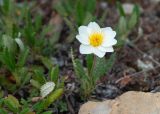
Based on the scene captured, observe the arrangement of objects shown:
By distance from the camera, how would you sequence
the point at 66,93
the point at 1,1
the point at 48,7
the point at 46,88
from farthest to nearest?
the point at 48,7, the point at 1,1, the point at 66,93, the point at 46,88

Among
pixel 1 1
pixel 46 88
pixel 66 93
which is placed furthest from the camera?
pixel 1 1

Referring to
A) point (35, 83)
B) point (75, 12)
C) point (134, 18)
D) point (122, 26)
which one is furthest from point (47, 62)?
point (134, 18)

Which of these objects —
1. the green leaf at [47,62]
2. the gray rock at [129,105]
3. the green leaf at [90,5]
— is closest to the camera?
the gray rock at [129,105]

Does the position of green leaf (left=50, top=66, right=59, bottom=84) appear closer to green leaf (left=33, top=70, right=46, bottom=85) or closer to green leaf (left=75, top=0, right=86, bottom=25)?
green leaf (left=33, top=70, right=46, bottom=85)

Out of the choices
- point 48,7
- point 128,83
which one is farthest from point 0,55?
point 48,7

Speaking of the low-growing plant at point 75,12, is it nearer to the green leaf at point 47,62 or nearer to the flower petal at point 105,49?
the green leaf at point 47,62

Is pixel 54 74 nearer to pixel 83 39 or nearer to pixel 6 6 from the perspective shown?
pixel 83 39

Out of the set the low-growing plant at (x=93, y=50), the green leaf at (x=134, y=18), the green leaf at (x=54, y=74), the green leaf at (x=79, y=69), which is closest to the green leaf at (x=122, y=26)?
the green leaf at (x=134, y=18)

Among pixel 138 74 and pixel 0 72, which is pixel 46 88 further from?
pixel 138 74
